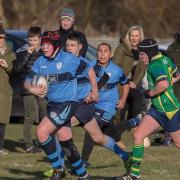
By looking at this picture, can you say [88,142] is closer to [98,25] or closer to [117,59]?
[117,59]

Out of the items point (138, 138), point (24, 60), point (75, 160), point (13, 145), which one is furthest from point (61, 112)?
point (13, 145)

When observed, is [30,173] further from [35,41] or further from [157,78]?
[35,41]

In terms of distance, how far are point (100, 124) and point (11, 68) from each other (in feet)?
7.02

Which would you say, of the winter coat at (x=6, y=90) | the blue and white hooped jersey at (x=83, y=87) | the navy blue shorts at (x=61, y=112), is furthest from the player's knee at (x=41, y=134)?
the winter coat at (x=6, y=90)

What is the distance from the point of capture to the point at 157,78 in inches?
428

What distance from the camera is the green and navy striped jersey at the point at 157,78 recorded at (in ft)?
35.8

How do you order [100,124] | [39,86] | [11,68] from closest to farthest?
[39,86] → [100,124] → [11,68]

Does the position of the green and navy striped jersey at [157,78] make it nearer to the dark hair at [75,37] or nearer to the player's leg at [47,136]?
the player's leg at [47,136]

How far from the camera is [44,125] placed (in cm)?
1076

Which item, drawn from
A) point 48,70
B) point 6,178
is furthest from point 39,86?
point 6,178

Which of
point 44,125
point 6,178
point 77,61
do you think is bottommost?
point 6,178

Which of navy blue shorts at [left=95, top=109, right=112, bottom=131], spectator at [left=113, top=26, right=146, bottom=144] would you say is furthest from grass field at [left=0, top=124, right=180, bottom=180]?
spectator at [left=113, top=26, right=146, bottom=144]

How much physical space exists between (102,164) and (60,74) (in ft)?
7.75

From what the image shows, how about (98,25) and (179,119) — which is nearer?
(179,119)
